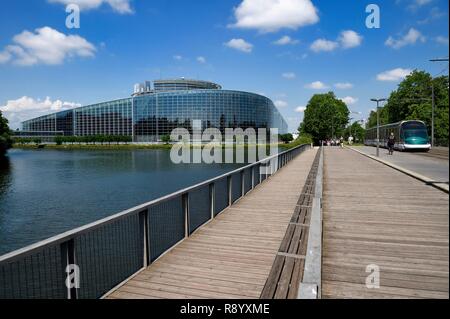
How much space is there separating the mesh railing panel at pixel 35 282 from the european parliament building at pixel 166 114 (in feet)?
404

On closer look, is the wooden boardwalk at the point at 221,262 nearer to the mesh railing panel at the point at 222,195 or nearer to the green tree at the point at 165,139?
the mesh railing panel at the point at 222,195

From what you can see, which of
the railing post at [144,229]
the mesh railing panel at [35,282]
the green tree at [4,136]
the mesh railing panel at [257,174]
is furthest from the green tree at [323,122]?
the railing post at [144,229]

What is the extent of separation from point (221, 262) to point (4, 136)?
273 feet

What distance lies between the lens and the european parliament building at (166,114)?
133875mm

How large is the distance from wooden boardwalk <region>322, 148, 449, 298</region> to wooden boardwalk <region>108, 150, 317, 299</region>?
1.00 metres

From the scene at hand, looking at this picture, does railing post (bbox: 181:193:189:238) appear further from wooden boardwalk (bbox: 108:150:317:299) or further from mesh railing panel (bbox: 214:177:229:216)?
mesh railing panel (bbox: 214:177:229:216)

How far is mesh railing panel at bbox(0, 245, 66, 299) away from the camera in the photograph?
439 cm

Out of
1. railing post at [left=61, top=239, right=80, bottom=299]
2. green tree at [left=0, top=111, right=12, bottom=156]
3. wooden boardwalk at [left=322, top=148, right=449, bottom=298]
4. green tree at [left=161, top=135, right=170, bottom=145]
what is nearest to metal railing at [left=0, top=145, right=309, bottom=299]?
railing post at [left=61, top=239, right=80, bottom=299]

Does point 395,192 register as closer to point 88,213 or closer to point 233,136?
point 88,213

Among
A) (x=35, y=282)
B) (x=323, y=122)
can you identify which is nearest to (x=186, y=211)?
(x=35, y=282)

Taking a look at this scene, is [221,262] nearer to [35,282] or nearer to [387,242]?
[387,242]
